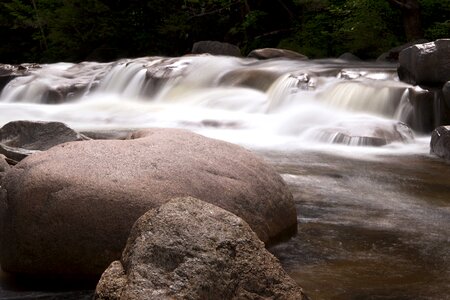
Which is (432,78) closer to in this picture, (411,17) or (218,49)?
(411,17)

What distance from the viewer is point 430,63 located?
1107cm

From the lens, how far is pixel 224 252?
2.98m

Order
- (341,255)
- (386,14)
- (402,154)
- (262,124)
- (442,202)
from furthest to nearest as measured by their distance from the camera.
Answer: (386,14)
(262,124)
(402,154)
(442,202)
(341,255)

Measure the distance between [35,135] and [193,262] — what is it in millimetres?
5036

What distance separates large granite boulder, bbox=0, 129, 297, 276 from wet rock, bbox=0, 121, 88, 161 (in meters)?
2.64

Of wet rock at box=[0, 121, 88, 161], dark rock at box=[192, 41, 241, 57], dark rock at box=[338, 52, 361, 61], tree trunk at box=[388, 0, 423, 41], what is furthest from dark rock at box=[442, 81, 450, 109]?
dark rock at box=[192, 41, 241, 57]

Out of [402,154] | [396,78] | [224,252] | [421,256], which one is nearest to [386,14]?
[396,78]

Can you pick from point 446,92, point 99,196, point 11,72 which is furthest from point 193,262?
point 11,72

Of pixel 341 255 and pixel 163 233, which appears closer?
pixel 163 233

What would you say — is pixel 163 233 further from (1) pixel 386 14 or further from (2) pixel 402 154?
(1) pixel 386 14

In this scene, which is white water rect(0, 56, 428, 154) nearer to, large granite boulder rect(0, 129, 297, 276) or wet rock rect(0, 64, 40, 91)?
wet rock rect(0, 64, 40, 91)

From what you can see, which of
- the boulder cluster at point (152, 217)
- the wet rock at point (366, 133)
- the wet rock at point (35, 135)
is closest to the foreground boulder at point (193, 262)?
the boulder cluster at point (152, 217)

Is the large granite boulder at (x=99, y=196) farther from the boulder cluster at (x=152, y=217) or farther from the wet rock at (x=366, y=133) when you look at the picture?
the wet rock at (x=366, y=133)

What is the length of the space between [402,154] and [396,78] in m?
3.77
